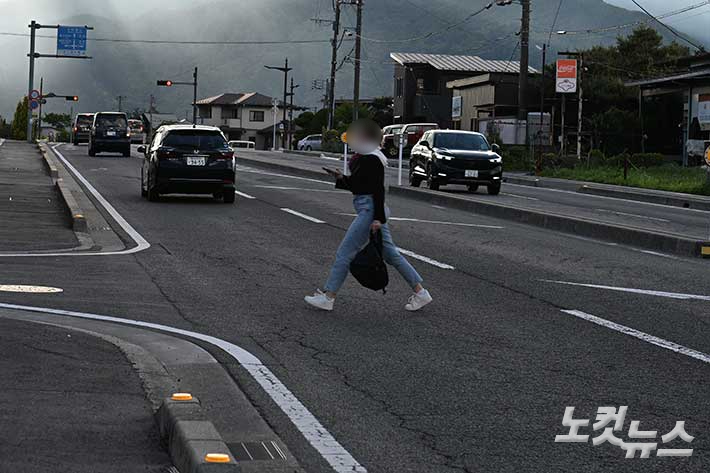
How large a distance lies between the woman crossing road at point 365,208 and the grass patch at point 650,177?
26591 mm

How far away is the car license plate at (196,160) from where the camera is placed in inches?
869

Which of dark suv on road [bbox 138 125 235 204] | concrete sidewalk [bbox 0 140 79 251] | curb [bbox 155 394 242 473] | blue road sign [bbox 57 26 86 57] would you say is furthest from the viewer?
blue road sign [bbox 57 26 86 57]

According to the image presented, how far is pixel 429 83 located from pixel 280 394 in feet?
292

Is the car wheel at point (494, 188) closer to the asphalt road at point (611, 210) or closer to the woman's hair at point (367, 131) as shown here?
the asphalt road at point (611, 210)

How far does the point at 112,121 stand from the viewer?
46938 mm

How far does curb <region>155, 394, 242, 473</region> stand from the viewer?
462 cm

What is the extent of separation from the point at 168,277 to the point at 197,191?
1091 cm

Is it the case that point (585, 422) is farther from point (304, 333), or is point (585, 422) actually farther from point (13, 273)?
point (13, 273)

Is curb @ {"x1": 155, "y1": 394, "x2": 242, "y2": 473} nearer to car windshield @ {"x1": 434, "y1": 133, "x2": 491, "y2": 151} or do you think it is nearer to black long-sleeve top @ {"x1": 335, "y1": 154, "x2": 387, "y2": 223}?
black long-sleeve top @ {"x1": 335, "y1": 154, "x2": 387, "y2": 223}

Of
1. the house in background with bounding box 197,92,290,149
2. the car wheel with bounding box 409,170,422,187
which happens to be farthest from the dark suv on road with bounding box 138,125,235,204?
the house in background with bounding box 197,92,290,149

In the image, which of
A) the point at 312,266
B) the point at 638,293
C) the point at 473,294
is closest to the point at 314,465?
the point at 473,294

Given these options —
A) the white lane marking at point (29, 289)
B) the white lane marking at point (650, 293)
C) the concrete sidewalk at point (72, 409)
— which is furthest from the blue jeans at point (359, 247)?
the white lane marking at point (29, 289)

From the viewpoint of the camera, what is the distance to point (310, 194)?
26.1 metres

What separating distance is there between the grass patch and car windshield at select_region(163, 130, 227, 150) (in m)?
17.8
